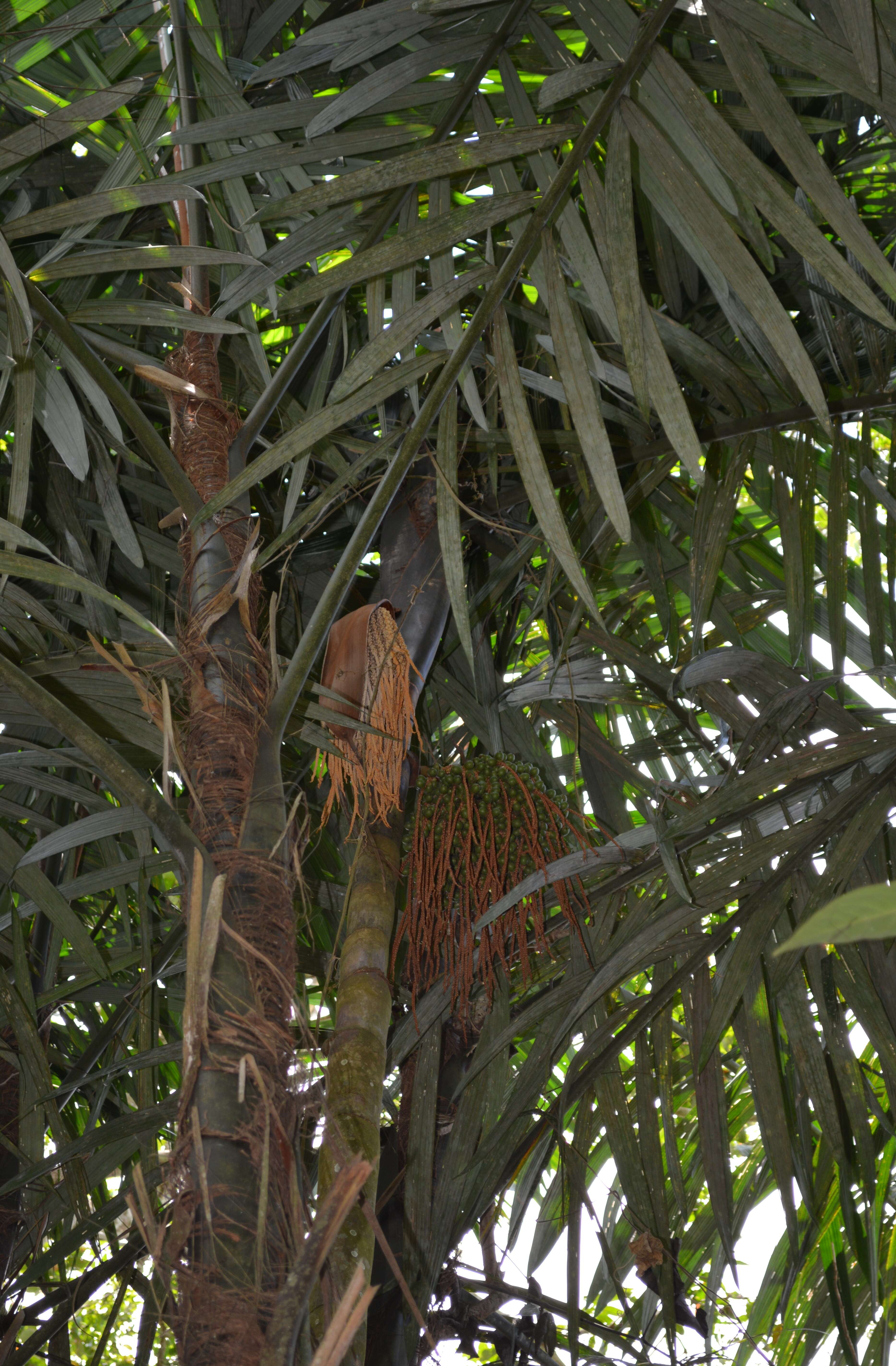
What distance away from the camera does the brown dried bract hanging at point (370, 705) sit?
1.28 m

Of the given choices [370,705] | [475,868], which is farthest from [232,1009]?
[475,868]

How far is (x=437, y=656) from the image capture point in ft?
5.64

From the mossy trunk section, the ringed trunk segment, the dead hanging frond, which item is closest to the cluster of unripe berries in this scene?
the dead hanging frond

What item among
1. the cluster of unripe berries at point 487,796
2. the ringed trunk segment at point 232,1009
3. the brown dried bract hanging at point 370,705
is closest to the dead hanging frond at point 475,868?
the cluster of unripe berries at point 487,796

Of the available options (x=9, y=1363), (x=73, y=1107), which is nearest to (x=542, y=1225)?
(x=9, y=1363)

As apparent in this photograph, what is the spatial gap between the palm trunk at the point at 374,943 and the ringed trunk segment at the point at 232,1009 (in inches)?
3.1

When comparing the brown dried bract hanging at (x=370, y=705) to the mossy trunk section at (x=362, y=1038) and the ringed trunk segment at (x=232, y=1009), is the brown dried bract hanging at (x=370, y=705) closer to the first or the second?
the mossy trunk section at (x=362, y=1038)

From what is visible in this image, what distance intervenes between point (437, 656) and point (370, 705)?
0.43m

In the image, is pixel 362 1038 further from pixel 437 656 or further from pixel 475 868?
pixel 437 656

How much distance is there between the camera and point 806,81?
3.98ft

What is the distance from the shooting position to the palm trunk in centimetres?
101

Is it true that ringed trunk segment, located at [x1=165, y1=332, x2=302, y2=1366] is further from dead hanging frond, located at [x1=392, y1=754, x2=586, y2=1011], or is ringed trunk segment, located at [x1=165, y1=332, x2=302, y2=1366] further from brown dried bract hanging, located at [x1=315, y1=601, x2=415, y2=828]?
dead hanging frond, located at [x1=392, y1=754, x2=586, y2=1011]

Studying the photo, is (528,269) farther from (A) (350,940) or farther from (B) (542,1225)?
(B) (542,1225)

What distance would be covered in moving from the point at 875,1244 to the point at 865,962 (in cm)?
33
